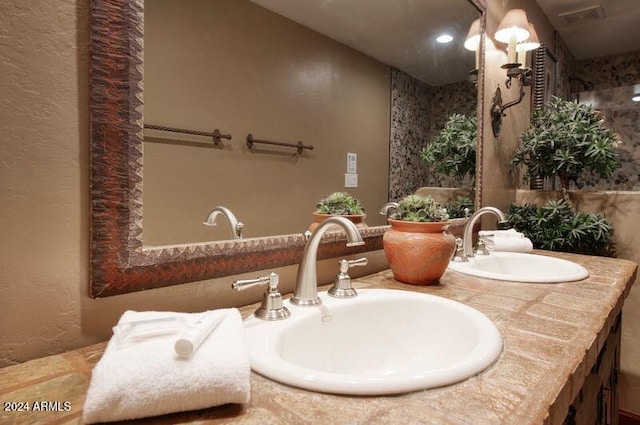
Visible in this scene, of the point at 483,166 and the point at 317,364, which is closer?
the point at 317,364

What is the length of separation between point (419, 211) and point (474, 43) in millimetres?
1021

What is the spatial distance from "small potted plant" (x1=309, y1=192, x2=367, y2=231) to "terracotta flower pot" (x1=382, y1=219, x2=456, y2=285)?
0.13m

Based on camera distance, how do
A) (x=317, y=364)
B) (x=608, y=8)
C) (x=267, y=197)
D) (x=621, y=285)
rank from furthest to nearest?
(x=608, y=8), (x=621, y=285), (x=267, y=197), (x=317, y=364)

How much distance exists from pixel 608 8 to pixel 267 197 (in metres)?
2.71

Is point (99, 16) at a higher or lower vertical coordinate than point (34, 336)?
higher

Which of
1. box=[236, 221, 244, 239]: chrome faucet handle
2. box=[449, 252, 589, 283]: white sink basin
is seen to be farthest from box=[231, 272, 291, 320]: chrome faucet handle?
box=[449, 252, 589, 283]: white sink basin

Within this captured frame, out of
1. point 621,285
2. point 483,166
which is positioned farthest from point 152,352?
point 483,166

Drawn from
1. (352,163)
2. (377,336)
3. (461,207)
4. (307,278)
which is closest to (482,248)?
(461,207)

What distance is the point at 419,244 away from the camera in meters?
1.04

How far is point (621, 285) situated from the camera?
3.69ft

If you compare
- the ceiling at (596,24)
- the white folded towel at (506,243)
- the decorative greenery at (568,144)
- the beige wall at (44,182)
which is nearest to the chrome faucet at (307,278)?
the beige wall at (44,182)

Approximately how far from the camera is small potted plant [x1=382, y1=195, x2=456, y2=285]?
104 centimetres

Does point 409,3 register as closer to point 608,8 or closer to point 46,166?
point 46,166

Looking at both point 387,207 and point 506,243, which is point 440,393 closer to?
point 387,207
